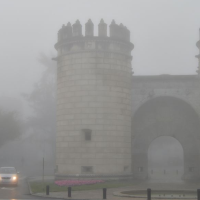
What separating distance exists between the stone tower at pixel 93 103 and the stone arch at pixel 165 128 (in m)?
3.65

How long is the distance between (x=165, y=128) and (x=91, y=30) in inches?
391

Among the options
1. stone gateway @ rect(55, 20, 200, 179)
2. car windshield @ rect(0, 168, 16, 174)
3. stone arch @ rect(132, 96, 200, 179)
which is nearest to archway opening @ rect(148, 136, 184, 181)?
stone arch @ rect(132, 96, 200, 179)

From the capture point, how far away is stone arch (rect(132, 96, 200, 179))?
3306cm

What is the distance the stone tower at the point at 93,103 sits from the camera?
92.9 ft

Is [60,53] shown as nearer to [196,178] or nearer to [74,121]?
[74,121]

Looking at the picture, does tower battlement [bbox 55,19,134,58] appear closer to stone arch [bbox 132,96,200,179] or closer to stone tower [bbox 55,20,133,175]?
stone tower [bbox 55,20,133,175]

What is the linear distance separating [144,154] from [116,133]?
5.41 metres

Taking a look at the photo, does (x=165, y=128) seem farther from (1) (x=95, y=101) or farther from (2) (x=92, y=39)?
(2) (x=92, y=39)

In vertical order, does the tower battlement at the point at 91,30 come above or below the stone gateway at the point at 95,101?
above

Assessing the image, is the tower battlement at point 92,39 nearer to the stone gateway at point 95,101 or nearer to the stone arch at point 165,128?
the stone gateway at point 95,101

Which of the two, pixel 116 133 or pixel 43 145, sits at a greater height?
pixel 43 145

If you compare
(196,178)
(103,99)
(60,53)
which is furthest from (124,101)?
(196,178)

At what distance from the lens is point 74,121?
94.2 feet

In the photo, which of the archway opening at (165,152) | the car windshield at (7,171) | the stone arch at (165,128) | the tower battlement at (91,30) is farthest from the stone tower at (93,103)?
the archway opening at (165,152)
